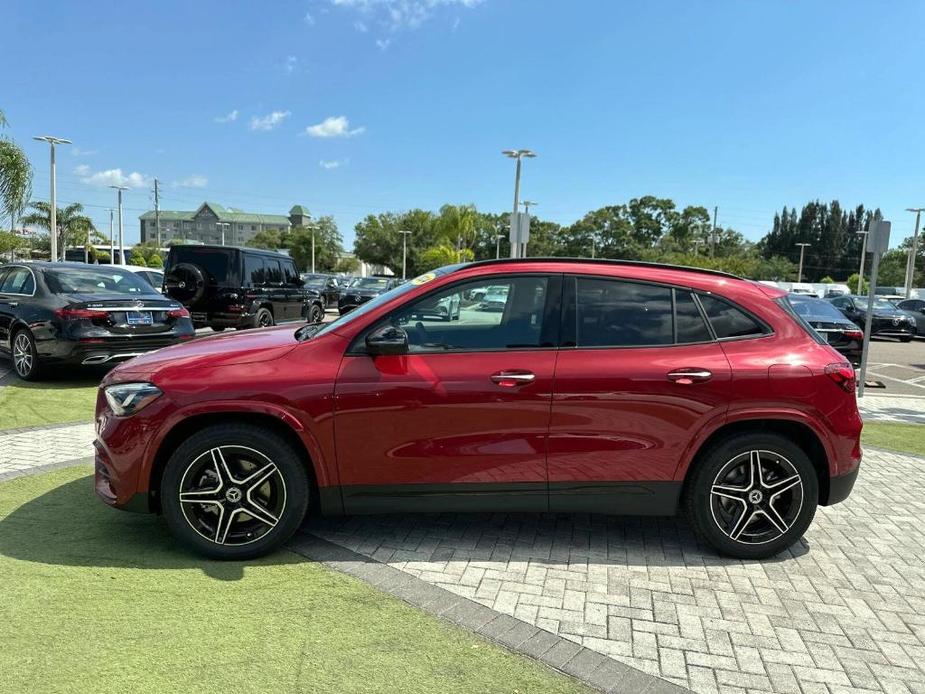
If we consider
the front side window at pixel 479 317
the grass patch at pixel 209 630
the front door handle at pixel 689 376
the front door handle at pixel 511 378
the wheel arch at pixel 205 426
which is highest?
the front side window at pixel 479 317

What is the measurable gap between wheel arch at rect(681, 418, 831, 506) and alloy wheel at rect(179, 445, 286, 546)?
2.32 metres

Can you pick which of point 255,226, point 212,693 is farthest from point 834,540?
point 255,226

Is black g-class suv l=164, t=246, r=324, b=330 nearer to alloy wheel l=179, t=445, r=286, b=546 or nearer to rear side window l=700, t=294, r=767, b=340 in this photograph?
alloy wheel l=179, t=445, r=286, b=546

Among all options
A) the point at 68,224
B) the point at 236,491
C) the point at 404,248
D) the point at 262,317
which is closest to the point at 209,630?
the point at 236,491

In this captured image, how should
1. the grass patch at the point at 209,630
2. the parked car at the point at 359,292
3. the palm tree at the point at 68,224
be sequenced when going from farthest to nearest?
the palm tree at the point at 68,224 → the parked car at the point at 359,292 → the grass patch at the point at 209,630

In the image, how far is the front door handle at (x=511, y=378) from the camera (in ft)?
11.3

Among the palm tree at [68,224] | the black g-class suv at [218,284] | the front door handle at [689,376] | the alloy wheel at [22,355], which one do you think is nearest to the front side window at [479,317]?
the front door handle at [689,376]

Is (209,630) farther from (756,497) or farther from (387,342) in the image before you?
(756,497)

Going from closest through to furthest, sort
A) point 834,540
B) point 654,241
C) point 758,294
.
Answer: point 758,294 → point 834,540 → point 654,241

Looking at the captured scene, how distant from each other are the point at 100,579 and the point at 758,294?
3957 millimetres

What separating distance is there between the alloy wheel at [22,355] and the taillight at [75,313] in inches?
29.4

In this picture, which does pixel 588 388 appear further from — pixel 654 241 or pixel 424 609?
pixel 654 241

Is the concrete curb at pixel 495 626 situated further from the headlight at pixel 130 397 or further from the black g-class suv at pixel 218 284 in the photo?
the black g-class suv at pixel 218 284

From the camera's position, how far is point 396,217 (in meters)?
78.9
